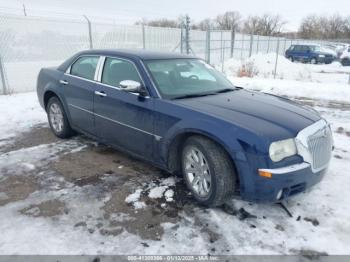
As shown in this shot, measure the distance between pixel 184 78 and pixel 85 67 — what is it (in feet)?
5.77

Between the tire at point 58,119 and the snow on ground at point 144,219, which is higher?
the tire at point 58,119

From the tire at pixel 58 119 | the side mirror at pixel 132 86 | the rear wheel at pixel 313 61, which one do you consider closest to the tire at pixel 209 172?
the side mirror at pixel 132 86

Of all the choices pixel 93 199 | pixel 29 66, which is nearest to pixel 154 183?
pixel 93 199

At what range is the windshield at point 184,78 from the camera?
4082 mm

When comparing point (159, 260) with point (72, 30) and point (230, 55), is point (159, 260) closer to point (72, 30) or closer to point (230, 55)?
point (72, 30)

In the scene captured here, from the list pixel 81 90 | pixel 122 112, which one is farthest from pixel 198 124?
pixel 81 90

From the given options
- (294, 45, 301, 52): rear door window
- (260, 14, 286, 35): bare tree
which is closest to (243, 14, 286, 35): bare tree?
(260, 14, 286, 35): bare tree

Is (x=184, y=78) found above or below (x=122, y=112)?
above

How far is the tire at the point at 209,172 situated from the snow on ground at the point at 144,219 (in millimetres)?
179

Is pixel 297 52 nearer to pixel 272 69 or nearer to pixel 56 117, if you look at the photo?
pixel 272 69

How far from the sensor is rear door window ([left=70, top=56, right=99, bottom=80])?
4984 mm

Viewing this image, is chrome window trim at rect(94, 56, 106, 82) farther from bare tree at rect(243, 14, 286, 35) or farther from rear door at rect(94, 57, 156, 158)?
bare tree at rect(243, 14, 286, 35)

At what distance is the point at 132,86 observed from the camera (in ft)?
13.0

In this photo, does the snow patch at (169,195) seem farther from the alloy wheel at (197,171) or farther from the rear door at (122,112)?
the rear door at (122,112)
